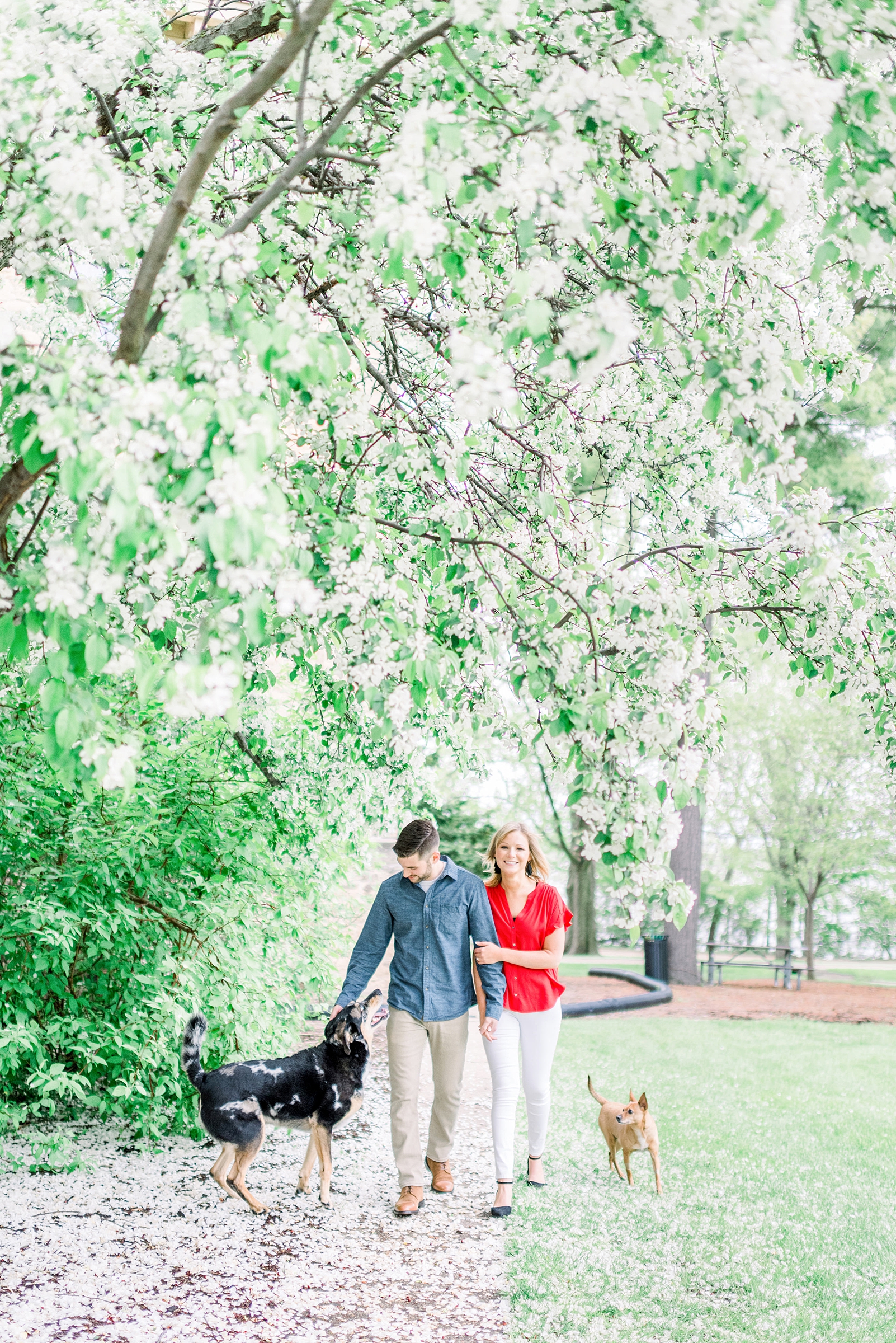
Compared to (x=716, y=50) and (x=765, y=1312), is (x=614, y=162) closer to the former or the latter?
(x=716, y=50)

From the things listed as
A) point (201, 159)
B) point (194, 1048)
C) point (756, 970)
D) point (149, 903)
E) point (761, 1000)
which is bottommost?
point (756, 970)

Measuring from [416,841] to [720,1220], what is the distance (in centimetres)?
234

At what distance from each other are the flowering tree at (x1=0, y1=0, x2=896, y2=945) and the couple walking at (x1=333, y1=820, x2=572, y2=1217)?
89 cm

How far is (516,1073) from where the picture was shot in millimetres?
5328

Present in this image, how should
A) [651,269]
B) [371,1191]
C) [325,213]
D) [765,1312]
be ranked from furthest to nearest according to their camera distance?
[371,1191]
[325,213]
[765,1312]
[651,269]

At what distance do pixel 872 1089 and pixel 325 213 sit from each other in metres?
8.18

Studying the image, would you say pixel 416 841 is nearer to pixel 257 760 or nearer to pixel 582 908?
pixel 257 760

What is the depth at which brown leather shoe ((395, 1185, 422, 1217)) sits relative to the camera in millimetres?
4938

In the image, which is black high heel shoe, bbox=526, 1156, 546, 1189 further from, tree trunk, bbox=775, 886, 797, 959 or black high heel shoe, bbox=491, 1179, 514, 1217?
tree trunk, bbox=775, 886, 797, 959

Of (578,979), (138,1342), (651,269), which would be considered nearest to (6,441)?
(651,269)

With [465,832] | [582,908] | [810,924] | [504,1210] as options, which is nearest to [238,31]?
[504,1210]

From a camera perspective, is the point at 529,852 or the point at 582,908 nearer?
the point at 529,852

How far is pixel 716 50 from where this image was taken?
3.37m

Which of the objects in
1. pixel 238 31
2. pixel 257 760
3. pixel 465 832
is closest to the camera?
pixel 238 31
